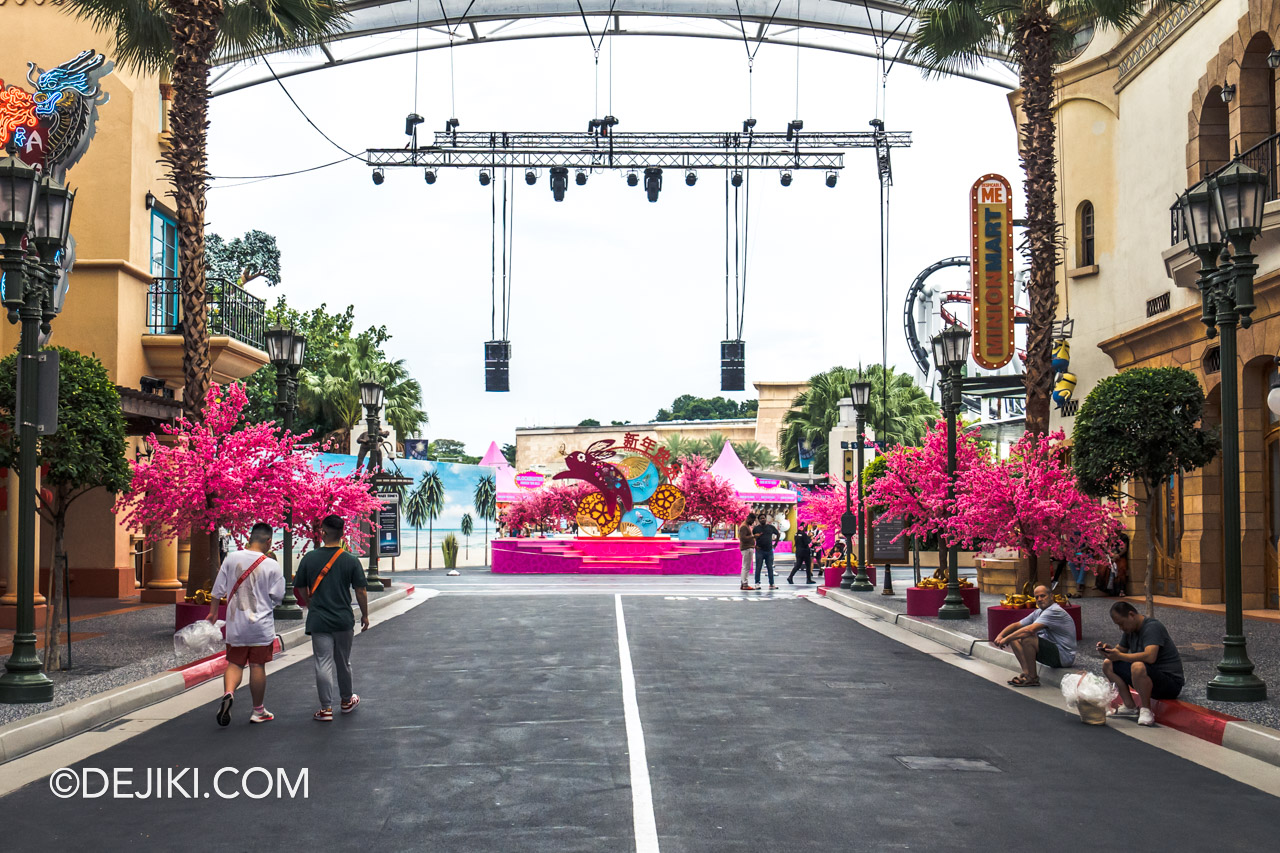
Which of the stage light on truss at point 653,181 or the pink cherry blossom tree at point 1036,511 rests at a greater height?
the stage light on truss at point 653,181

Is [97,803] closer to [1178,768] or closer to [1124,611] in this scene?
[1178,768]

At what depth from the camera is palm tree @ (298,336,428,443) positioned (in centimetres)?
5215

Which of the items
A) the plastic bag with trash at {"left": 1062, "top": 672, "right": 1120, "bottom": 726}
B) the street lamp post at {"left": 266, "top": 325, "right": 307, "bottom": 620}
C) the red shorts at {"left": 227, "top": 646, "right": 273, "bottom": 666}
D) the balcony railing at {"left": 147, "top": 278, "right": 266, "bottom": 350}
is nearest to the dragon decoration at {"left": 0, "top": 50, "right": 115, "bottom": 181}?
the balcony railing at {"left": 147, "top": 278, "right": 266, "bottom": 350}

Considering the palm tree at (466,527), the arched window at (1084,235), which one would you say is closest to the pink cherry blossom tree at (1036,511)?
the arched window at (1084,235)

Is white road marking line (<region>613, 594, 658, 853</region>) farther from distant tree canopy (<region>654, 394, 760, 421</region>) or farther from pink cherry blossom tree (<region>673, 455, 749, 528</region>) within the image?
distant tree canopy (<region>654, 394, 760, 421</region>)

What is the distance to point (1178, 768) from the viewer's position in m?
8.54

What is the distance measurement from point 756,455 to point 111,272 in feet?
249

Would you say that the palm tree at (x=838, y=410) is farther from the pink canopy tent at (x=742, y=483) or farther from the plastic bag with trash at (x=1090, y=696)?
the plastic bag with trash at (x=1090, y=696)

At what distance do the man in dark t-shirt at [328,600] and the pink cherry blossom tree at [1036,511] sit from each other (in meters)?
9.19

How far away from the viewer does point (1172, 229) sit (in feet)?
74.4

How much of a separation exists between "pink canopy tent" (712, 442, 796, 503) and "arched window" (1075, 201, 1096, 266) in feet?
83.9

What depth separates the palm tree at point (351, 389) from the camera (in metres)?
52.2

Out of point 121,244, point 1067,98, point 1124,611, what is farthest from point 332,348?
point 1124,611

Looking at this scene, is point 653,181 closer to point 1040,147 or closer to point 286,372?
point 286,372
